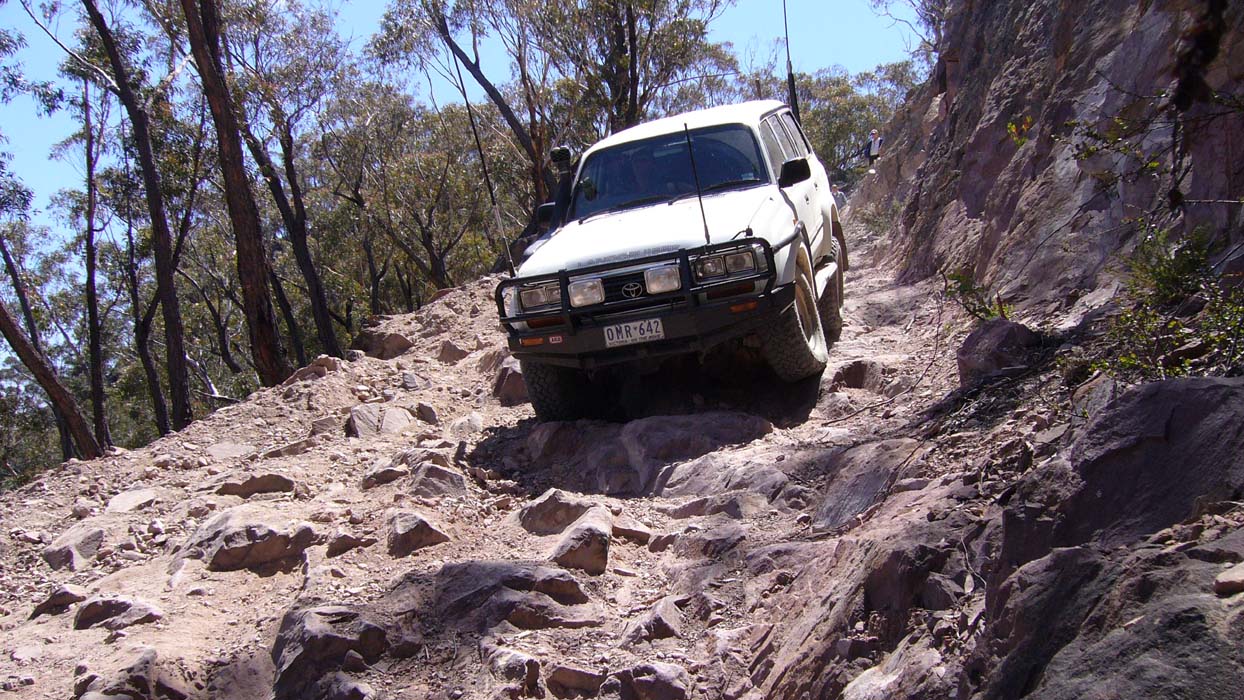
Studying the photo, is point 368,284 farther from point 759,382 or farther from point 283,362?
point 759,382

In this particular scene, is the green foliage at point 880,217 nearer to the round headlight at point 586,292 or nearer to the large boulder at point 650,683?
the round headlight at point 586,292

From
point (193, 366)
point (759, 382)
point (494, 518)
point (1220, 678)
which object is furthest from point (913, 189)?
point (193, 366)

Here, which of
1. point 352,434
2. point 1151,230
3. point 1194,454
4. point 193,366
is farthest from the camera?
point 193,366

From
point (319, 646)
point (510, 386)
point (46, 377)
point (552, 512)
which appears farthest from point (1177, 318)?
point (46, 377)

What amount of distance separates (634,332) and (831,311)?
233 centimetres

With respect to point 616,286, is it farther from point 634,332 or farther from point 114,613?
point 114,613

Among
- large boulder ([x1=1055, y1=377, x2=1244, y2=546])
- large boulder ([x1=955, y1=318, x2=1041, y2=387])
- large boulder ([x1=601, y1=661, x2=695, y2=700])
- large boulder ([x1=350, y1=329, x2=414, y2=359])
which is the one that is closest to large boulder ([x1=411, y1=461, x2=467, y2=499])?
large boulder ([x1=601, y1=661, x2=695, y2=700])

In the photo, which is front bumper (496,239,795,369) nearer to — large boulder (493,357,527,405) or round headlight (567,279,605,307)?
round headlight (567,279,605,307)

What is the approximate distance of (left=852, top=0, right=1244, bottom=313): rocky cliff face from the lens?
4516 mm

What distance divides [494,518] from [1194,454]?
11.8 ft

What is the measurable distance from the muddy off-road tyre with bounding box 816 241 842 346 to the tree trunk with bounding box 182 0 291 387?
6.92m

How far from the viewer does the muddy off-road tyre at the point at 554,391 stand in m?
Result: 6.50

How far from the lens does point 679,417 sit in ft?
20.1

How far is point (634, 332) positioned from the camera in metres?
5.89
